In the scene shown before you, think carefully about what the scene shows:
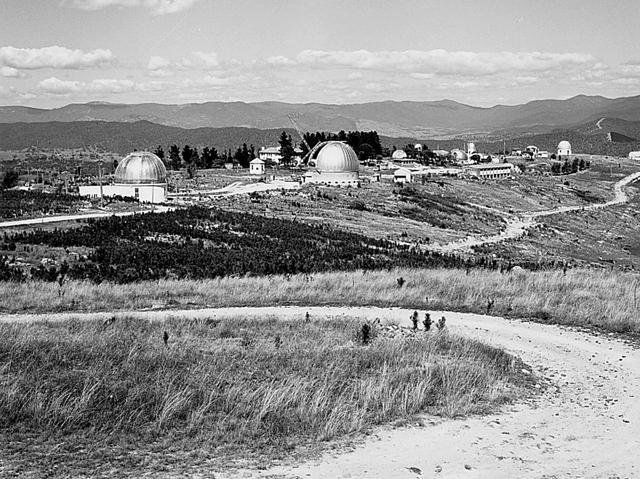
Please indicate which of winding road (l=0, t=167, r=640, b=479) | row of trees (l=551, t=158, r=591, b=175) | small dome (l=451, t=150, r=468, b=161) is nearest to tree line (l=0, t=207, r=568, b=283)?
winding road (l=0, t=167, r=640, b=479)

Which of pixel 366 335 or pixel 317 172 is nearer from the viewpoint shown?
pixel 366 335

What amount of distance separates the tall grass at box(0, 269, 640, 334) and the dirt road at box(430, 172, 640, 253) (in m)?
25.6

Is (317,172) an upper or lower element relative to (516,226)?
upper

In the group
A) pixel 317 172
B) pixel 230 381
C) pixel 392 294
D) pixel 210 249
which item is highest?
pixel 317 172

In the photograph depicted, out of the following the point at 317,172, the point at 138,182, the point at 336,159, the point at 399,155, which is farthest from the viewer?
the point at 399,155

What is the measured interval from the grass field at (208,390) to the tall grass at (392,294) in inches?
172

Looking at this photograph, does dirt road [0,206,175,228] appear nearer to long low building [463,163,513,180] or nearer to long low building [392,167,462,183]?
long low building [392,167,462,183]

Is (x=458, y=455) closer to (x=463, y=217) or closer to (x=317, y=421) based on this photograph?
(x=317, y=421)

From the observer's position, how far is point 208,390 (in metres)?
11.4

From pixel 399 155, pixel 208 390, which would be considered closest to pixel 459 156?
pixel 399 155

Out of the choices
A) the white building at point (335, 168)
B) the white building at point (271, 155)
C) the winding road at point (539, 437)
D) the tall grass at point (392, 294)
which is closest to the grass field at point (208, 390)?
the winding road at point (539, 437)

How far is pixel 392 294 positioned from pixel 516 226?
5480 cm

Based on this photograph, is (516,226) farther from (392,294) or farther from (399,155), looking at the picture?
(399,155)

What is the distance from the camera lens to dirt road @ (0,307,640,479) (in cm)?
888
